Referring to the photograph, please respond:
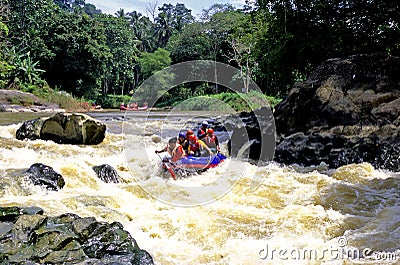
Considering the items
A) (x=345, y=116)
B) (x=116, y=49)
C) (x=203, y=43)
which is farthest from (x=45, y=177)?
(x=116, y=49)

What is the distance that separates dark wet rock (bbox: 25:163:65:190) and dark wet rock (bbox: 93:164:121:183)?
95cm

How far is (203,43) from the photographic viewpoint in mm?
37500

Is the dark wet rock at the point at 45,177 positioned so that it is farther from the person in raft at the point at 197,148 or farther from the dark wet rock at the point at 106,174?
the person in raft at the point at 197,148

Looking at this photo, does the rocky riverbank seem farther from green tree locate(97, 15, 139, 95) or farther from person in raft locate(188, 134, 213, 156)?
green tree locate(97, 15, 139, 95)

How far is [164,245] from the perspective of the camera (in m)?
4.57

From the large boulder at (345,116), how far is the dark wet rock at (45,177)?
5665mm

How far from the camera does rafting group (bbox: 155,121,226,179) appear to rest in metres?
8.01

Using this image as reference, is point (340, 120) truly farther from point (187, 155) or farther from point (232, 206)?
point (232, 206)

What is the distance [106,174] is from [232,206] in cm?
271

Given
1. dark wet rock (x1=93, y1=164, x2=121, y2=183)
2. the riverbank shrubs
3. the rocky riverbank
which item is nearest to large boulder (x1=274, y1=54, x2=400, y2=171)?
the rocky riverbank

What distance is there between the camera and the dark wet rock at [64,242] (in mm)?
3480

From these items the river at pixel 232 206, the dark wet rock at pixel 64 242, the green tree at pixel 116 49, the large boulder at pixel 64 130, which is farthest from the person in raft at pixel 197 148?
the green tree at pixel 116 49

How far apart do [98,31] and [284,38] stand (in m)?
24.4

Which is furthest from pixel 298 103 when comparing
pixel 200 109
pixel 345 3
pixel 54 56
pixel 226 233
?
pixel 54 56
